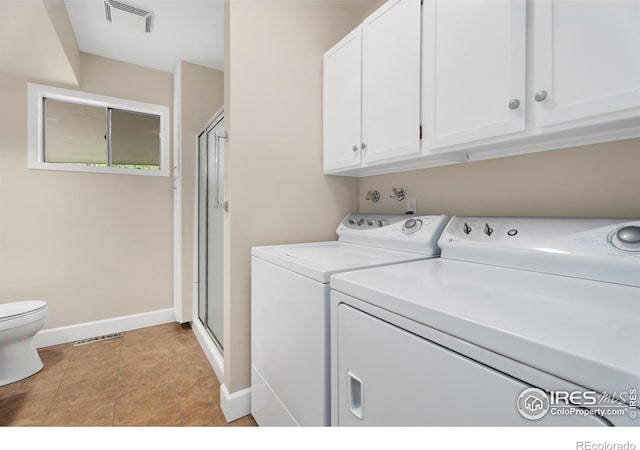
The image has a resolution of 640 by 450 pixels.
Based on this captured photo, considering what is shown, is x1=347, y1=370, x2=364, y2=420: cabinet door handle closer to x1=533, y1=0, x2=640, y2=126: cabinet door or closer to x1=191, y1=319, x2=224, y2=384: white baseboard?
x1=533, y1=0, x2=640, y2=126: cabinet door

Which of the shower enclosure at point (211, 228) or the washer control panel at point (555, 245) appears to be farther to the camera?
the shower enclosure at point (211, 228)

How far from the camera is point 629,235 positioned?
815mm

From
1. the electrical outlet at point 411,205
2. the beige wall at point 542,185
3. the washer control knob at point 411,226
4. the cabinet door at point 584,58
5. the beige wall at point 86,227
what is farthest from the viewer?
the beige wall at point 86,227

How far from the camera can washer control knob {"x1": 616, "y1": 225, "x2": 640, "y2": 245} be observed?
31.6 inches

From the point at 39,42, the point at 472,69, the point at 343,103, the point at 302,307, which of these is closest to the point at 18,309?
the point at 39,42

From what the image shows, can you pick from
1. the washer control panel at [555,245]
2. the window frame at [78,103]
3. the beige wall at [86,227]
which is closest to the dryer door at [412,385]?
the washer control panel at [555,245]

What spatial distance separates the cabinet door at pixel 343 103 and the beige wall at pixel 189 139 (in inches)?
61.2

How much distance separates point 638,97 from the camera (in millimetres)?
733

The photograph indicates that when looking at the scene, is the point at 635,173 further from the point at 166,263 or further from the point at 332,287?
the point at 166,263

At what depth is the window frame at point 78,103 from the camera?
7.88 ft

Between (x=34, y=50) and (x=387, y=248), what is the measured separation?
2795 millimetres

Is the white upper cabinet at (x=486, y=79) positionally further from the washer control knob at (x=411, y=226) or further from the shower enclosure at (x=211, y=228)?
the shower enclosure at (x=211, y=228)

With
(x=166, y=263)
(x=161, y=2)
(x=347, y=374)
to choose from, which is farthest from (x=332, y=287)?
(x=166, y=263)

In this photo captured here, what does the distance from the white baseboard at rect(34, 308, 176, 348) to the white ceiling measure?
2484 millimetres
